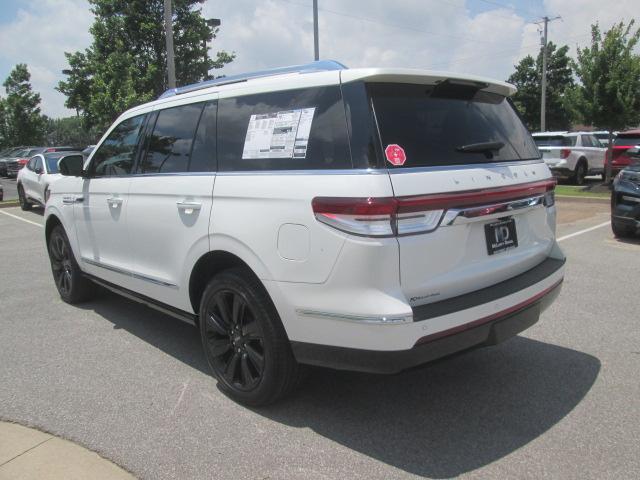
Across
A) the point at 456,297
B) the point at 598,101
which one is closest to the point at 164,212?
the point at 456,297

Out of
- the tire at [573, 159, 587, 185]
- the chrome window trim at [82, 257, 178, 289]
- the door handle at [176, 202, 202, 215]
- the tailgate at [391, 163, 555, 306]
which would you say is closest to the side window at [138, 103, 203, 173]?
the door handle at [176, 202, 202, 215]

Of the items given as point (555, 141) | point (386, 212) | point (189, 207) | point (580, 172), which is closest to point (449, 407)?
point (386, 212)

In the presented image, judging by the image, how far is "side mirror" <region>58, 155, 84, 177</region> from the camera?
495cm

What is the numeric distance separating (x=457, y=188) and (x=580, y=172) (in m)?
16.7

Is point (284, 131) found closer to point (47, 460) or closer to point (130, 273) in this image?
point (130, 273)

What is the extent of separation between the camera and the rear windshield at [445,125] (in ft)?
9.13

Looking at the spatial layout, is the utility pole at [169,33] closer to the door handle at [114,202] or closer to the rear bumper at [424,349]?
the door handle at [114,202]

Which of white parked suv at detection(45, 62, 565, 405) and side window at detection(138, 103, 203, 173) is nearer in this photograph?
white parked suv at detection(45, 62, 565, 405)

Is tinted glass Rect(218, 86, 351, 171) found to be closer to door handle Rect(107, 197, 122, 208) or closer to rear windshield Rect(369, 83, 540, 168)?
rear windshield Rect(369, 83, 540, 168)

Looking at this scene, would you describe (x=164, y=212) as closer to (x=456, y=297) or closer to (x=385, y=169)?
(x=385, y=169)

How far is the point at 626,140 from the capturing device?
17953 mm

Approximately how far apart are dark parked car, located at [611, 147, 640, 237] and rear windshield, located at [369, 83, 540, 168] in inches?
210

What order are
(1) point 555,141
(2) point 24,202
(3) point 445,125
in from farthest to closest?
(1) point 555,141, (2) point 24,202, (3) point 445,125

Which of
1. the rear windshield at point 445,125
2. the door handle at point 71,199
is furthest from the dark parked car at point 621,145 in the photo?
the door handle at point 71,199
